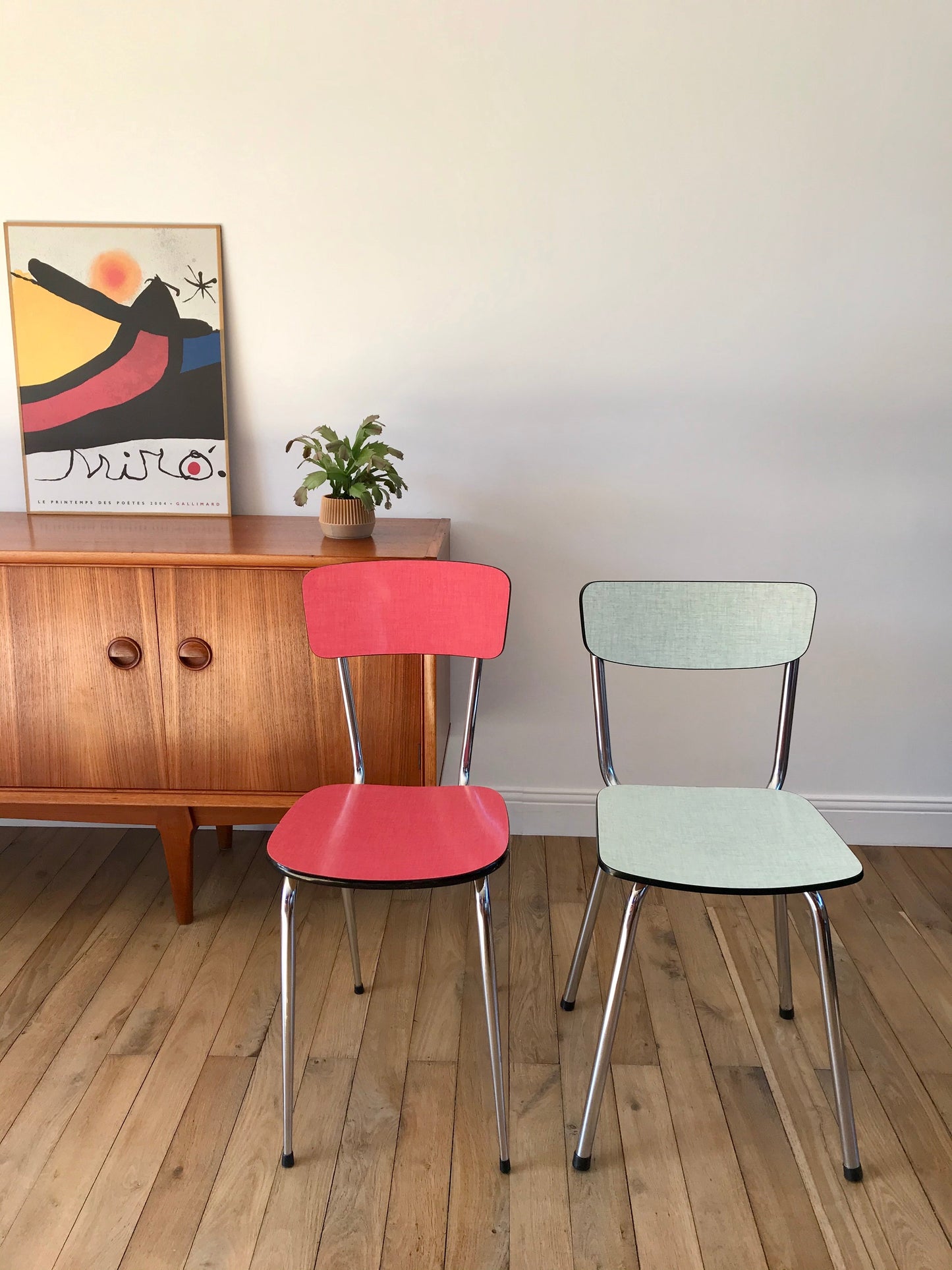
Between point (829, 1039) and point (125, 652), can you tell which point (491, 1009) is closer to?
point (829, 1039)

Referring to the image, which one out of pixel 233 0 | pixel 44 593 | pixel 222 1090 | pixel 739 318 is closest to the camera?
pixel 222 1090

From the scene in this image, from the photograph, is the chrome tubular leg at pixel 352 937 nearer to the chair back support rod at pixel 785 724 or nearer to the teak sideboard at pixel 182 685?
the teak sideboard at pixel 182 685

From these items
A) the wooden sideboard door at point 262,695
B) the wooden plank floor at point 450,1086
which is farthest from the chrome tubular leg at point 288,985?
the wooden sideboard door at point 262,695

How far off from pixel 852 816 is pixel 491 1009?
5.00ft

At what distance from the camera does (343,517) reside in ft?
6.86

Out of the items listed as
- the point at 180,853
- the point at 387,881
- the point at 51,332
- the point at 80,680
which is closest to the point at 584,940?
the point at 387,881

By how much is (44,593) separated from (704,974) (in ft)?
5.35

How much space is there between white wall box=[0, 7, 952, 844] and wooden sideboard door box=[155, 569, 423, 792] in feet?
1.76

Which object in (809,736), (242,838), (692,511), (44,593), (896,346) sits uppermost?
(896,346)

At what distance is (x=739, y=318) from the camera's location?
231 cm

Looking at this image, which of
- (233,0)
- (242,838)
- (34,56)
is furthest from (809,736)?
(34,56)

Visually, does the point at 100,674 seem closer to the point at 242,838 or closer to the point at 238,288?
the point at 242,838

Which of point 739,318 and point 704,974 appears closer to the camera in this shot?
point 704,974

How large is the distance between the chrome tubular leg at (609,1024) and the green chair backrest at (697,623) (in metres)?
0.52
